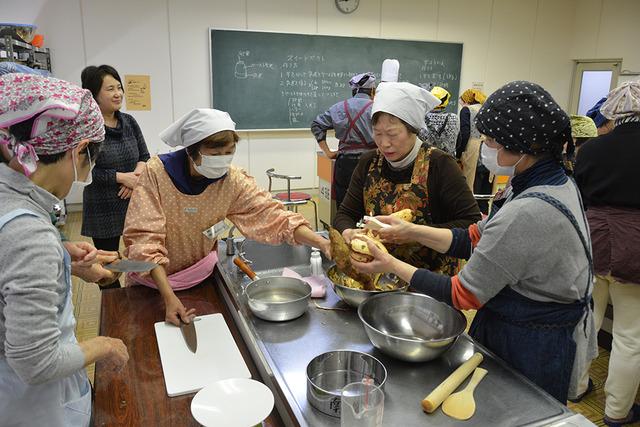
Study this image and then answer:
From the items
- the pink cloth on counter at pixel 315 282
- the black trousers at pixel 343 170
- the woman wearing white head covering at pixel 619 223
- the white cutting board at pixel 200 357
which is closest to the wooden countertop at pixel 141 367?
the white cutting board at pixel 200 357

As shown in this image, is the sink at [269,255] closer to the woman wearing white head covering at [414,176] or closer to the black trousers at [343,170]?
the woman wearing white head covering at [414,176]

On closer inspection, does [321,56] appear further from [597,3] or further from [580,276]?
[580,276]

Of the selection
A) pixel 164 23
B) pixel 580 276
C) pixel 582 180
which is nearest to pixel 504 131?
pixel 580 276

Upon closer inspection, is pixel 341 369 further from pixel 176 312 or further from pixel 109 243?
pixel 109 243

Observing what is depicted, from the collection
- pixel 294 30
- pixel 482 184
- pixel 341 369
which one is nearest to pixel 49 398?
pixel 341 369

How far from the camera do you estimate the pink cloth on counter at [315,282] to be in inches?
60.8

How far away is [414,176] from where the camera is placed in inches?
70.2

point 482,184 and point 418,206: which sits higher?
point 418,206

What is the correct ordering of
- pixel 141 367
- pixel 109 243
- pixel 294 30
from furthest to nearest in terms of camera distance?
1. pixel 294 30
2. pixel 109 243
3. pixel 141 367

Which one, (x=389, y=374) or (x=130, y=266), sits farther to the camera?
(x=130, y=266)

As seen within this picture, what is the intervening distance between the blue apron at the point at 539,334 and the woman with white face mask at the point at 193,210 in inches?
27.1

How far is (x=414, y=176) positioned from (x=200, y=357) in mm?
1027

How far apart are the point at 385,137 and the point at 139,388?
1185 mm

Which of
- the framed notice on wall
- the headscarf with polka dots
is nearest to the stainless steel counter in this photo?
the headscarf with polka dots
